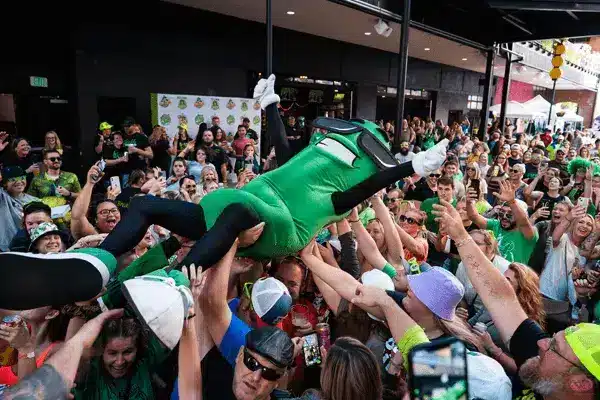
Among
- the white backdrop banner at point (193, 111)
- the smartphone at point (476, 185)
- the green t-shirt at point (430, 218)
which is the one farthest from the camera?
the white backdrop banner at point (193, 111)

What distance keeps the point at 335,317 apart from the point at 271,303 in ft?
1.73

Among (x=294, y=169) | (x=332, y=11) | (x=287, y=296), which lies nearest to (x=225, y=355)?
(x=287, y=296)

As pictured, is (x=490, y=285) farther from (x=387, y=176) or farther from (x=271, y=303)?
(x=271, y=303)

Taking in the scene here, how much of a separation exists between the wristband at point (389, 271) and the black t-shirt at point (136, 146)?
13.5 ft

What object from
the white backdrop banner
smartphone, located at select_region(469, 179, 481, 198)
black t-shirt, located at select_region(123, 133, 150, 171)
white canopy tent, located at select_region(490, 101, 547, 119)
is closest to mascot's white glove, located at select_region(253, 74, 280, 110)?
smartphone, located at select_region(469, 179, 481, 198)

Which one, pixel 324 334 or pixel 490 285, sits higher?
pixel 490 285

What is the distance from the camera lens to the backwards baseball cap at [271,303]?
1.95 meters

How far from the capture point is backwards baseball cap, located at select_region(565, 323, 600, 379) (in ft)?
4.07

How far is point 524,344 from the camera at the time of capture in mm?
1669

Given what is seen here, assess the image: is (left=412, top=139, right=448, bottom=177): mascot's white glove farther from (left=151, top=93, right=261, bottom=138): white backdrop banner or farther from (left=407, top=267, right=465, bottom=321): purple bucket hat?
(left=151, top=93, right=261, bottom=138): white backdrop banner

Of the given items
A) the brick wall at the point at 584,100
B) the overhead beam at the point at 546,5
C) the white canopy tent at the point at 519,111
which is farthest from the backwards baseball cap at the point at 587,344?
the brick wall at the point at 584,100

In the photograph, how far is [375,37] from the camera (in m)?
9.97

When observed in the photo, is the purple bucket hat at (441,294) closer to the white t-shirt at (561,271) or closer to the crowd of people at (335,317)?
the crowd of people at (335,317)

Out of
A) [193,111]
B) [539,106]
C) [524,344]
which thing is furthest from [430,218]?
[539,106]
